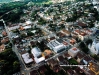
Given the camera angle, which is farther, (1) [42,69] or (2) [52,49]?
(2) [52,49]

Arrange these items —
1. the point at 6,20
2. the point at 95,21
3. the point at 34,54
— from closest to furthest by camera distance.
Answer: the point at 34,54 < the point at 95,21 < the point at 6,20

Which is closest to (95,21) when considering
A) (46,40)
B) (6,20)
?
(46,40)

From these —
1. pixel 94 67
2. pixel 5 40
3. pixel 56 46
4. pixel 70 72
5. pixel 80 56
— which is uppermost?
pixel 5 40

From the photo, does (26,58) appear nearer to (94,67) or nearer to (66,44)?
(66,44)

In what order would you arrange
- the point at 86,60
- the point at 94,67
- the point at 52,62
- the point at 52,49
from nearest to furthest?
the point at 94,67
the point at 86,60
the point at 52,62
the point at 52,49

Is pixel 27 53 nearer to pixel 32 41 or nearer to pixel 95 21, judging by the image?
pixel 32 41

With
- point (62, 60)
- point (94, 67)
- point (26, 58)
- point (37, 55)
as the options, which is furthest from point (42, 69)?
point (94, 67)

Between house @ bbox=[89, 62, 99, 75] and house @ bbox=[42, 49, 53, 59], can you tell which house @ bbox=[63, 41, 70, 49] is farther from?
house @ bbox=[89, 62, 99, 75]
